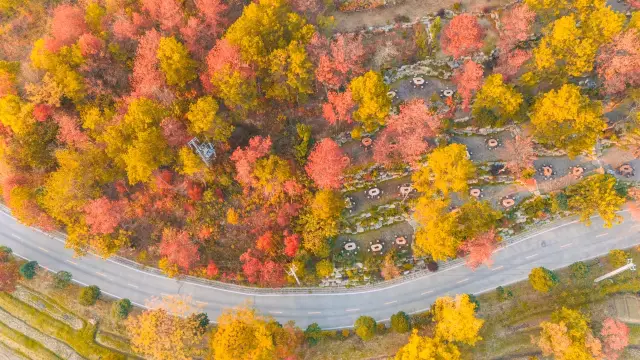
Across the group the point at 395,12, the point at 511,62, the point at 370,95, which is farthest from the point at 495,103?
the point at 395,12

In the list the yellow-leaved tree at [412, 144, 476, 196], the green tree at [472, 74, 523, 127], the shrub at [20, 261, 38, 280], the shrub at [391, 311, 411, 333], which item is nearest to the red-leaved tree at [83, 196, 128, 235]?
the shrub at [20, 261, 38, 280]

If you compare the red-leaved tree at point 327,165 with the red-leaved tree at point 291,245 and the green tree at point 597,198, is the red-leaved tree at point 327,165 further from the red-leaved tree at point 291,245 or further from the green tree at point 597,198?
the green tree at point 597,198

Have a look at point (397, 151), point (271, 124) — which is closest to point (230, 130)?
point (271, 124)

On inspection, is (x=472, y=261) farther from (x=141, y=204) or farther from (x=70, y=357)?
(x=70, y=357)

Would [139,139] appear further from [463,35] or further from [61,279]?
[463,35]

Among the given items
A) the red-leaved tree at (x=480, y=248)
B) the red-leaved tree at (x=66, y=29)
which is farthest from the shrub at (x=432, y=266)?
the red-leaved tree at (x=66, y=29)

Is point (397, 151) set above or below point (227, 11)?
below

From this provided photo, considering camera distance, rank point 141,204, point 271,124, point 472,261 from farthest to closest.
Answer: point 271,124 → point 141,204 → point 472,261
